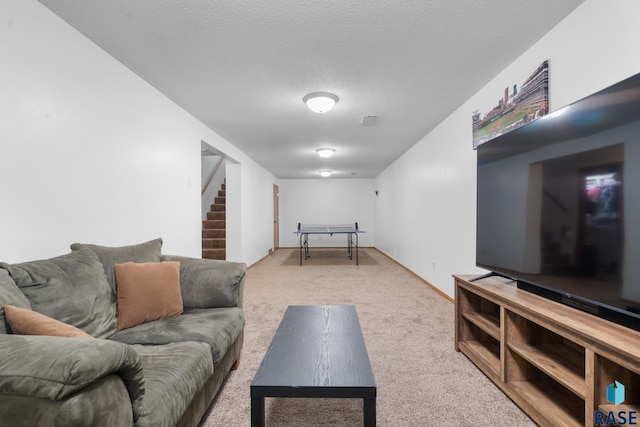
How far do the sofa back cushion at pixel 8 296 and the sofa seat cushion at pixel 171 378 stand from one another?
0.50 meters

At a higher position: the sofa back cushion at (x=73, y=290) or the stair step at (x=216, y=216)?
the stair step at (x=216, y=216)

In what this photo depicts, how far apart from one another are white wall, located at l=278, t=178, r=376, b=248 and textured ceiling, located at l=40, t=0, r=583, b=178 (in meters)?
5.83

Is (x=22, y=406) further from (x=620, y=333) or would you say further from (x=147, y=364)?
(x=620, y=333)

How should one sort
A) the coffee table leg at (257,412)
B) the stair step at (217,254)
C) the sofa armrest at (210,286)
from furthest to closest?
1. the stair step at (217,254)
2. the sofa armrest at (210,286)
3. the coffee table leg at (257,412)

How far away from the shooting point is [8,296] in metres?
1.13

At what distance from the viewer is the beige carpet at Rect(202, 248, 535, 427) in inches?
61.4

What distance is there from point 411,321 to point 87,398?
9.08 ft

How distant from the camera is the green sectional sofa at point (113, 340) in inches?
28.7

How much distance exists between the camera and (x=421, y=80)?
2.62m

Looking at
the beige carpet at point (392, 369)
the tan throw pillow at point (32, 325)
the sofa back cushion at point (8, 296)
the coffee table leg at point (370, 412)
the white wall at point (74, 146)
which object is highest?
the white wall at point (74, 146)

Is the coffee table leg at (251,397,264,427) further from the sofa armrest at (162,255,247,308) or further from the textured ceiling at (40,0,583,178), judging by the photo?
the textured ceiling at (40,0,583,178)

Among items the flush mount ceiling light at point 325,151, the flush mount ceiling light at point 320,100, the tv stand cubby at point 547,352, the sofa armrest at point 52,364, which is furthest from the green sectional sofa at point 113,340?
the flush mount ceiling light at point 325,151

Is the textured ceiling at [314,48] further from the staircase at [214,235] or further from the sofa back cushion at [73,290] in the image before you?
the staircase at [214,235]

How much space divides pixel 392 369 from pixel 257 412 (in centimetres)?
124
